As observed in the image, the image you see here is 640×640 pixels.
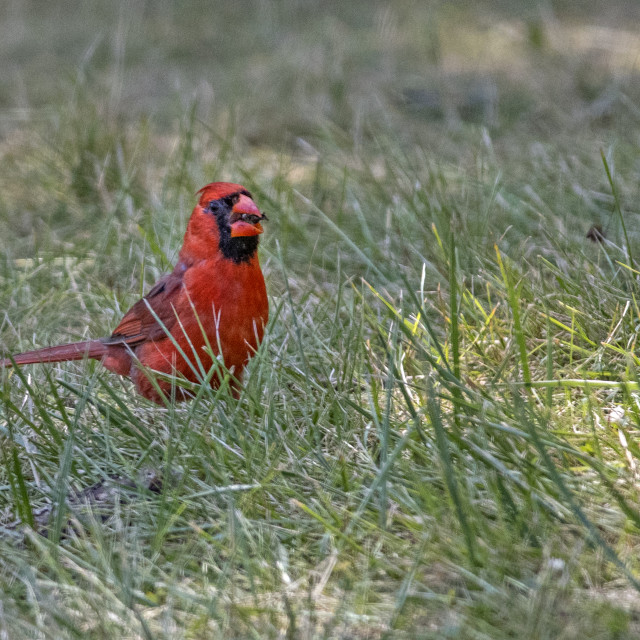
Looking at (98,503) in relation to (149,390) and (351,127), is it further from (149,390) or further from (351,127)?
(351,127)

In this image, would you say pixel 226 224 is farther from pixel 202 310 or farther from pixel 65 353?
pixel 65 353

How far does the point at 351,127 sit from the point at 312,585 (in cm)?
336

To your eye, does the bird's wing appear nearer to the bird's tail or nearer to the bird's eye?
the bird's tail

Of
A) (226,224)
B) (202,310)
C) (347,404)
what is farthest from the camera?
(226,224)

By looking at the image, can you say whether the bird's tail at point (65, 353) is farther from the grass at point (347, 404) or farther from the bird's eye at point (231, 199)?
the bird's eye at point (231, 199)

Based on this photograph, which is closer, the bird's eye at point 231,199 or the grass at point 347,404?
the grass at point 347,404

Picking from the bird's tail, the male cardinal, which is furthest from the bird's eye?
the bird's tail

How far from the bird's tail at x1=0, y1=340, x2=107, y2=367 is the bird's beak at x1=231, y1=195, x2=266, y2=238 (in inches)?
20.9

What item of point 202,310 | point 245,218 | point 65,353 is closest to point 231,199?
point 245,218

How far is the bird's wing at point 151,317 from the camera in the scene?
2672 millimetres

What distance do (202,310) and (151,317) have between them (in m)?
0.22

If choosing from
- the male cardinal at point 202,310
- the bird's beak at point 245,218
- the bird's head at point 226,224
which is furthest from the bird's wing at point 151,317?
the bird's beak at point 245,218

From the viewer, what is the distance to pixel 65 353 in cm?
271

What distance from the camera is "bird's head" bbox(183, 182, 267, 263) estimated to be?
2.66m
